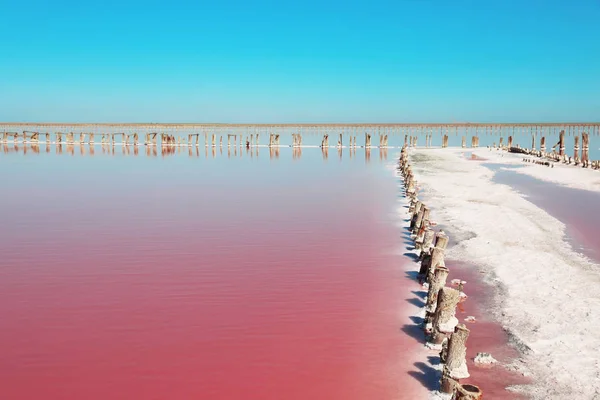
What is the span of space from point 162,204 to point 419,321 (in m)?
10.1

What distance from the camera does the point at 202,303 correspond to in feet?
23.6

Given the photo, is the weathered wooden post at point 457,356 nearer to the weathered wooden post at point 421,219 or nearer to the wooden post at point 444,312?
the wooden post at point 444,312

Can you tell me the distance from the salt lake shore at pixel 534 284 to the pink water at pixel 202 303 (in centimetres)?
123

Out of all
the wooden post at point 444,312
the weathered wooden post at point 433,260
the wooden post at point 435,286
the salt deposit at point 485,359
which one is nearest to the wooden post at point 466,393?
the salt deposit at point 485,359

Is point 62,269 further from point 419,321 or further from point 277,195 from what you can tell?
point 277,195

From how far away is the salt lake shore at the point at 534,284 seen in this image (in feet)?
17.8

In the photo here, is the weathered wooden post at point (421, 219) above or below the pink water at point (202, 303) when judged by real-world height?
above

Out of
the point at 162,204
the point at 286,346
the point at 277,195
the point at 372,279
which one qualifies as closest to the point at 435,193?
the point at 277,195

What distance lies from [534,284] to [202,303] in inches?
191

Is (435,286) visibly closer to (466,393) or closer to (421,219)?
(466,393)

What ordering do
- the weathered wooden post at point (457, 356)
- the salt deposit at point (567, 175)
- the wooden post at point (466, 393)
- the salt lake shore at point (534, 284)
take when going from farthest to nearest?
the salt deposit at point (567, 175)
the salt lake shore at point (534, 284)
the weathered wooden post at point (457, 356)
the wooden post at point (466, 393)

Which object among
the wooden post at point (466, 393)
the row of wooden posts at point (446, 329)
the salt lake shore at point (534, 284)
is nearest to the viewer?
the wooden post at point (466, 393)

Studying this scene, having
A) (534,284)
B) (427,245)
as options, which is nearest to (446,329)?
(534,284)

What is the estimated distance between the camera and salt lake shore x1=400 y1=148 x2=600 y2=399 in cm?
542
